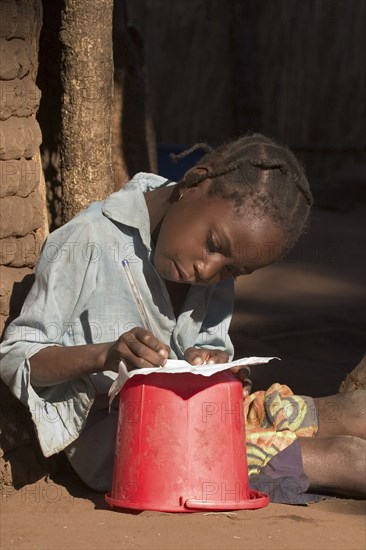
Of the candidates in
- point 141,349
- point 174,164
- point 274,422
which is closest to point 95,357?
point 141,349

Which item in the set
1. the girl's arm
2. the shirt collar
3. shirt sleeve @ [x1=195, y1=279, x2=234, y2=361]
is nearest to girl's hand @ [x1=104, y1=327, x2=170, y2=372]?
the girl's arm

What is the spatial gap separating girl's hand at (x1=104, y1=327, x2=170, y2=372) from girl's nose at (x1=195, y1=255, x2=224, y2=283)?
263 millimetres

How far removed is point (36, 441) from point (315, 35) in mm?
9726

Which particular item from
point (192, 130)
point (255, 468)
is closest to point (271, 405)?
point (255, 468)

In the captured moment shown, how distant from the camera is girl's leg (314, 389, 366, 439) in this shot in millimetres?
3777

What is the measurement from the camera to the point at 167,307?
3.42 metres

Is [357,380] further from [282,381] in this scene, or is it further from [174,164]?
[174,164]

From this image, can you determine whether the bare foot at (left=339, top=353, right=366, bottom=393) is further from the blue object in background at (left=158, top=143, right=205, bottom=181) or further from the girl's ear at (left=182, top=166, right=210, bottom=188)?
the blue object in background at (left=158, top=143, right=205, bottom=181)

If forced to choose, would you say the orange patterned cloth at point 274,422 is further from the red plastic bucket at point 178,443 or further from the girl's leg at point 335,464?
the red plastic bucket at point 178,443

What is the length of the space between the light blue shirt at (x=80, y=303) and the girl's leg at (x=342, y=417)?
0.77 meters

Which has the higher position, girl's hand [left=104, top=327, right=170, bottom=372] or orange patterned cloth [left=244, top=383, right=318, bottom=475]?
girl's hand [left=104, top=327, right=170, bottom=372]

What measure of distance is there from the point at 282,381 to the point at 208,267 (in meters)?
2.09

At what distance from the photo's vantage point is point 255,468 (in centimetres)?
358

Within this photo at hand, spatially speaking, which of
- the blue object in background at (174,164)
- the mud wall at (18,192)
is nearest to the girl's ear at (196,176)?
the mud wall at (18,192)
